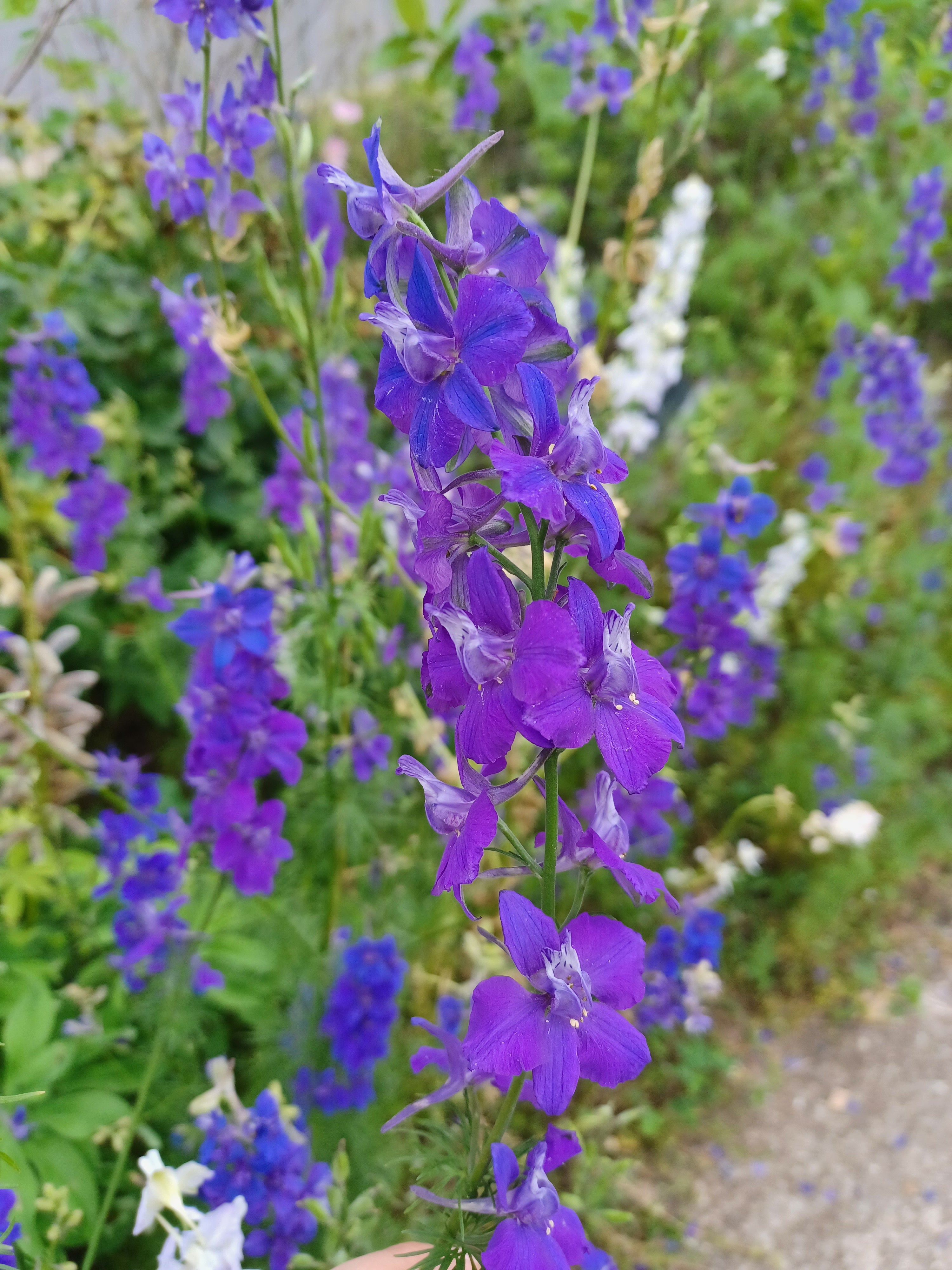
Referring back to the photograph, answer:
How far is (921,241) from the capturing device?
9.66 ft

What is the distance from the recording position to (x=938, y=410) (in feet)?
13.3

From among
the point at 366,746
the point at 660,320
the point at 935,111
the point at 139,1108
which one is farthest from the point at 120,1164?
the point at 935,111

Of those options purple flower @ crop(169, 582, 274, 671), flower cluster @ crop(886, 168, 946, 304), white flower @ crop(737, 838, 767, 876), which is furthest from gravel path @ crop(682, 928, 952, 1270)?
flower cluster @ crop(886, 168, 946, 304)

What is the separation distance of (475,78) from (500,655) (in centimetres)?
281

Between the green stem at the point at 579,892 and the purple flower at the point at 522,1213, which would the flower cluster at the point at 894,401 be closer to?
the green stem at the point at 579,892

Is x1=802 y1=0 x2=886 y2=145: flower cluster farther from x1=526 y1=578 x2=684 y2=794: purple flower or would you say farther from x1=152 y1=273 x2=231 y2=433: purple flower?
x1=526 y1=578 x2=684 y2=794: purple flower

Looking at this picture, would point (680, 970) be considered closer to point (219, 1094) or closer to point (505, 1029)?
point (219, 1094)

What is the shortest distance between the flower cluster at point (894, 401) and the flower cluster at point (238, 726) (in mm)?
2248

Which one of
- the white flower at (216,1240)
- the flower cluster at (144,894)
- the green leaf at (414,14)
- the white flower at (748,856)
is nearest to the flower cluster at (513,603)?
the white flower at (216,1240)

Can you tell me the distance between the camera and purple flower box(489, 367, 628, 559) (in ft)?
2.09

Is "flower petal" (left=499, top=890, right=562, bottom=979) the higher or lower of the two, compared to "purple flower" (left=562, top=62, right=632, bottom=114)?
lower

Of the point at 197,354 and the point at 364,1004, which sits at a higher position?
the point at 197,354

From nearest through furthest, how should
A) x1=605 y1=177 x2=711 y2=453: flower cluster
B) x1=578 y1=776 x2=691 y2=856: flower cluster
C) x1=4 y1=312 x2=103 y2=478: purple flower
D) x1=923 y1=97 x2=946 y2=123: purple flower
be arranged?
x1=578 y1=776 x2=691 y2=856: flower cluster
x1=4 y1=312 x2=103 y2=478: purple flower
x1=605 y1=177 x2=711 y2=453: flower cluster
x1=923 y1=97 x2=946 y2=123: purple flower

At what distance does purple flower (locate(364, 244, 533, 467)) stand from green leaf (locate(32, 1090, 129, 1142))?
138 cm
